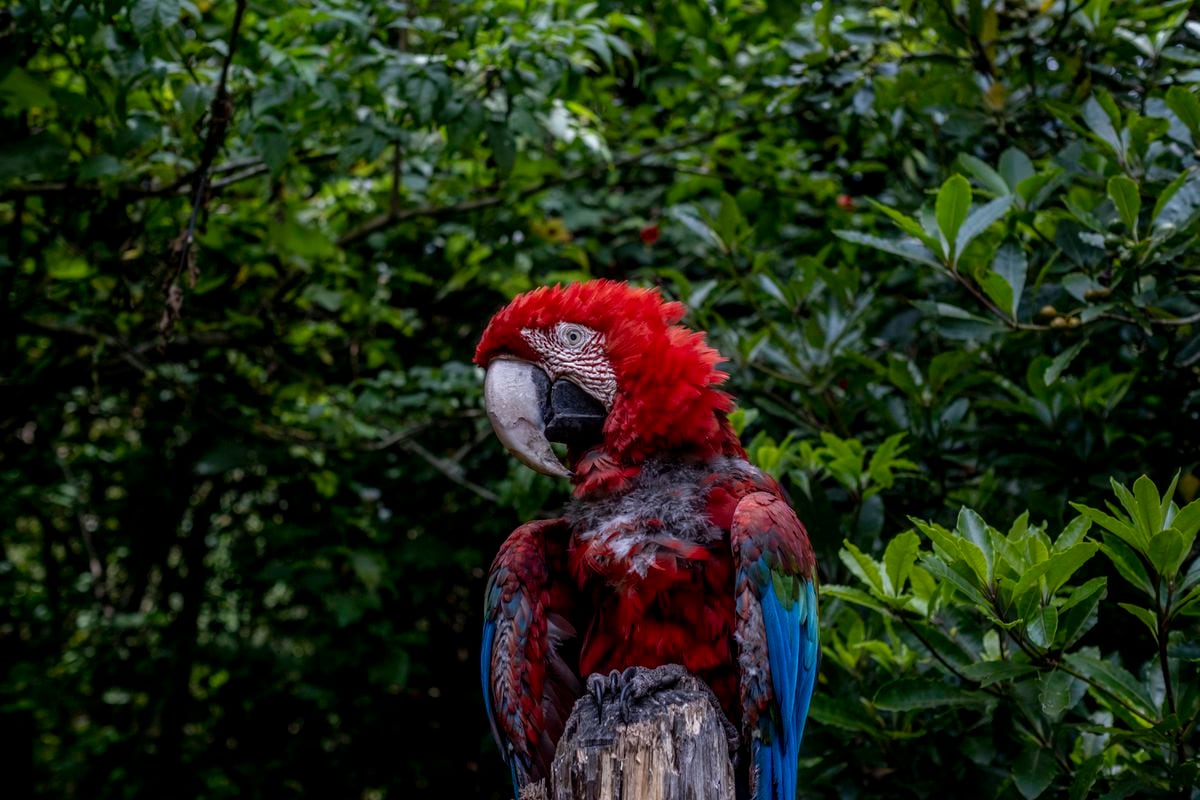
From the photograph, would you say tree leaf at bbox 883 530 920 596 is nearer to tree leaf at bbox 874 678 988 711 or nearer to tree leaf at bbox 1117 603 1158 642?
tree leaf at bbox 874 678 988 711

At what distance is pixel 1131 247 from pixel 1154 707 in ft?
3.23

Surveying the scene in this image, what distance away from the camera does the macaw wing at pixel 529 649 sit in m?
1.71

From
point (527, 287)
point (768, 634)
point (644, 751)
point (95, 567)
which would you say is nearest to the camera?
point (644, 751)

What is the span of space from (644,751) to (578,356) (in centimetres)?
76

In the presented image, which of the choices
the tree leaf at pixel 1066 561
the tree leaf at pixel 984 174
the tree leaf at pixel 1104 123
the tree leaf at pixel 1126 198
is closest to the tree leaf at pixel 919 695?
the tree leaf at pixel 1066 561

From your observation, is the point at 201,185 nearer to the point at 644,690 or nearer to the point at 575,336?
the point at 575,336

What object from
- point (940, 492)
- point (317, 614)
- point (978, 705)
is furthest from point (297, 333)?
point (978, 705)

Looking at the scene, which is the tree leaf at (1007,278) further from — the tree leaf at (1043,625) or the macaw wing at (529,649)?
the macaw wing at (529,649)

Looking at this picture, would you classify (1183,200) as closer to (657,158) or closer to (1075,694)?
(1075,694)

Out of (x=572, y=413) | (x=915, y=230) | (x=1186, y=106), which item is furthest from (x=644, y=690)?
(x=1186, y=106)

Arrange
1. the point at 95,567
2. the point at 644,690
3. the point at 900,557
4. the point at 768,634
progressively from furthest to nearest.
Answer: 1. the point at 95,567
2. the point at 900,557
3. the point at 768,634
4. the point at 644,690

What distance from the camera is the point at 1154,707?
1.74 m

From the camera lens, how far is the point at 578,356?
5.90 feet

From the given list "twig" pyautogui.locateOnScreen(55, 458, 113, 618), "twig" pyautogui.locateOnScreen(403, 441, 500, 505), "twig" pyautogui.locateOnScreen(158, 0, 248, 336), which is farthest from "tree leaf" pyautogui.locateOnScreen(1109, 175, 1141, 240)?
"twig" pyautogui.locateOnScreen(55, 458, 113, 618)
